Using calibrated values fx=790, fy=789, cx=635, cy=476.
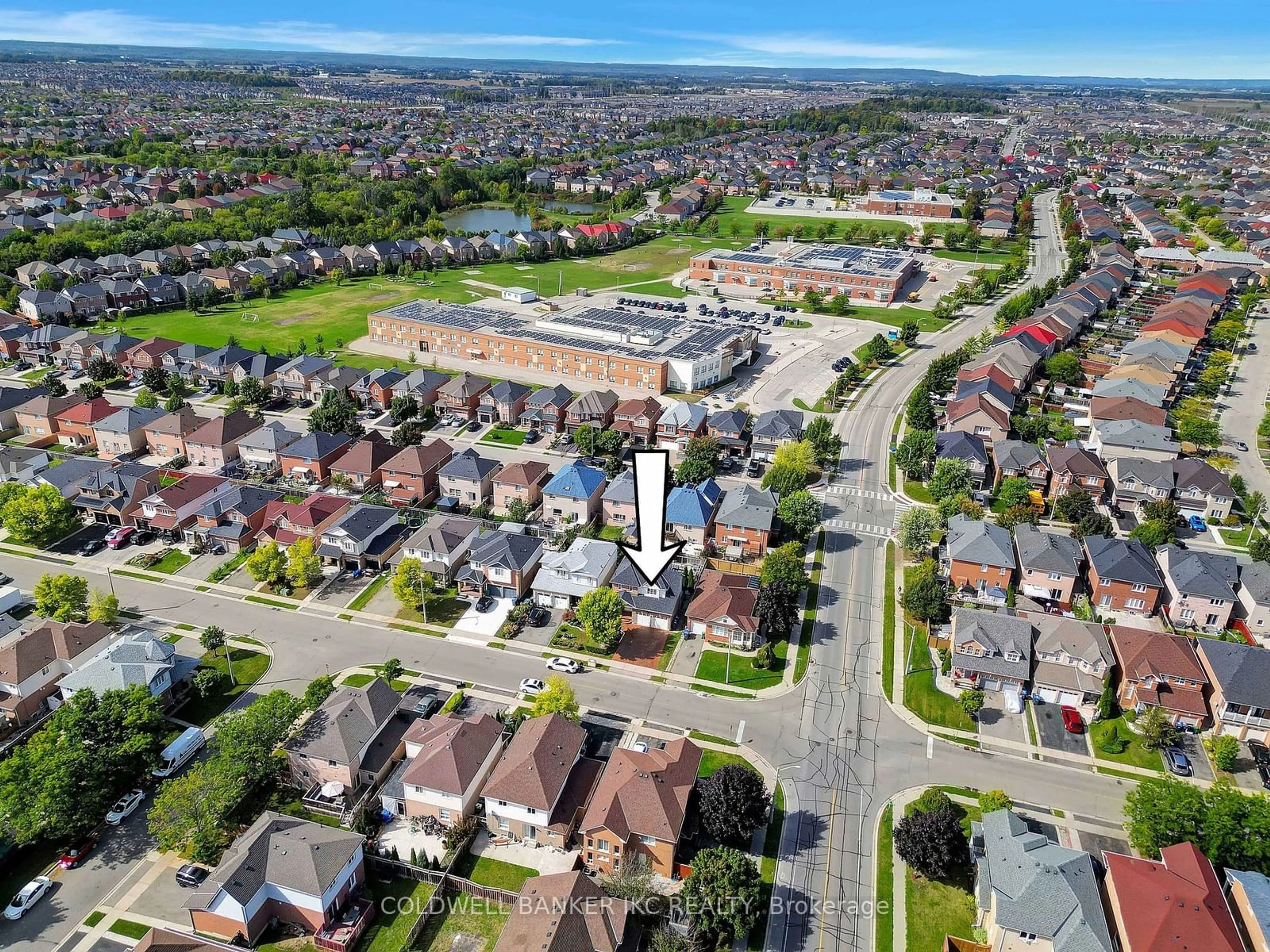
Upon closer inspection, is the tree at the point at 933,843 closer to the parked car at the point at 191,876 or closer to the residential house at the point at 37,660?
the parked car at the point at 191,876

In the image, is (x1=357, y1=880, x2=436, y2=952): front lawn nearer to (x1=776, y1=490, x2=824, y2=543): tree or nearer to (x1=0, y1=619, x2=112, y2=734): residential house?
(x1=0, y1=619, x2=112, y2=734): residential house

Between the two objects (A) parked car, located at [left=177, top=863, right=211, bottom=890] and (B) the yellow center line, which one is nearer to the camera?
(B) the yellow center line

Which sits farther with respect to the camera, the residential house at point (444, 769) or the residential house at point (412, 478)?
the residential house at point (412, 478)

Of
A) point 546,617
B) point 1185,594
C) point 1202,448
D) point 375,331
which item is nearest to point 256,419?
point 375,331

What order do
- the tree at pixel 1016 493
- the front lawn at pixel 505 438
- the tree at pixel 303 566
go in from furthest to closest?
the front lawn at pixel 505 438
the tree at pixel 1016 493
the tree at pixel 303 566

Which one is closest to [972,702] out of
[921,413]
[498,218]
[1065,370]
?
[921,413]

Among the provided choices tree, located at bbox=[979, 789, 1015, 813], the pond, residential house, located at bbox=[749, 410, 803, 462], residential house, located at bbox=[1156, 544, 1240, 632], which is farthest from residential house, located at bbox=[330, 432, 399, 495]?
the pond

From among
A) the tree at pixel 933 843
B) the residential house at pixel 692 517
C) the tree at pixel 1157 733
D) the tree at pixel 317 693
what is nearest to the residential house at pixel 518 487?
the residential house at pixel 692 517
